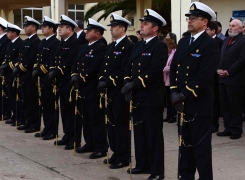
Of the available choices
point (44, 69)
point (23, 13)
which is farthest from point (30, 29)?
point (23, 13)

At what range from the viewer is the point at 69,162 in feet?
24.5

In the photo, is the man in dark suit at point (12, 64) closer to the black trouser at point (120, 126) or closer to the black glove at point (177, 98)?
the black trouser at point (120, 126)

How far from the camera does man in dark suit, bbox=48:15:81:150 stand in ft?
27.0

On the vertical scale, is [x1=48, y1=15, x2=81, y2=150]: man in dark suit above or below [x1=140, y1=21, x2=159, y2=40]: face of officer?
below

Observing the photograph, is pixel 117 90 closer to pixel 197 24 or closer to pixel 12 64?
pixel 197 24

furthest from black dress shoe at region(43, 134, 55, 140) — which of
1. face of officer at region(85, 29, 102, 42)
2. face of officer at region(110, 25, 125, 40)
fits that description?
face of officer at region(110, 25, 125, 40)

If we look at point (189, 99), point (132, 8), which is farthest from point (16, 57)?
point (132, 8)

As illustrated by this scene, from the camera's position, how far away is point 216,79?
9.51m

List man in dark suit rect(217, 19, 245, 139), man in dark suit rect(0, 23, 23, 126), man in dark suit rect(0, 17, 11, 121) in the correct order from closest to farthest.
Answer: man in dark suit rect(217, 19, 245, 139)
man in dark suit rect(0, 23, 23, 126)
man in dark suit rect(0, 17, 11, 121)

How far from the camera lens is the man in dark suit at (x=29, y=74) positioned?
9.57 meters

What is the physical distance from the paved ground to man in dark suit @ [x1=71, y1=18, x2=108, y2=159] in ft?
1.09

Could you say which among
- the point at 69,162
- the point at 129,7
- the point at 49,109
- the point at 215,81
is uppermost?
the point at 129,7

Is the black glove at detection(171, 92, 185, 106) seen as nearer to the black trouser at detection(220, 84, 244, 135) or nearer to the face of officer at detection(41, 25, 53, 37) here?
the black trouser at detection(220, 84, 244, 135)

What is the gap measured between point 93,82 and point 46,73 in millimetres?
1511
